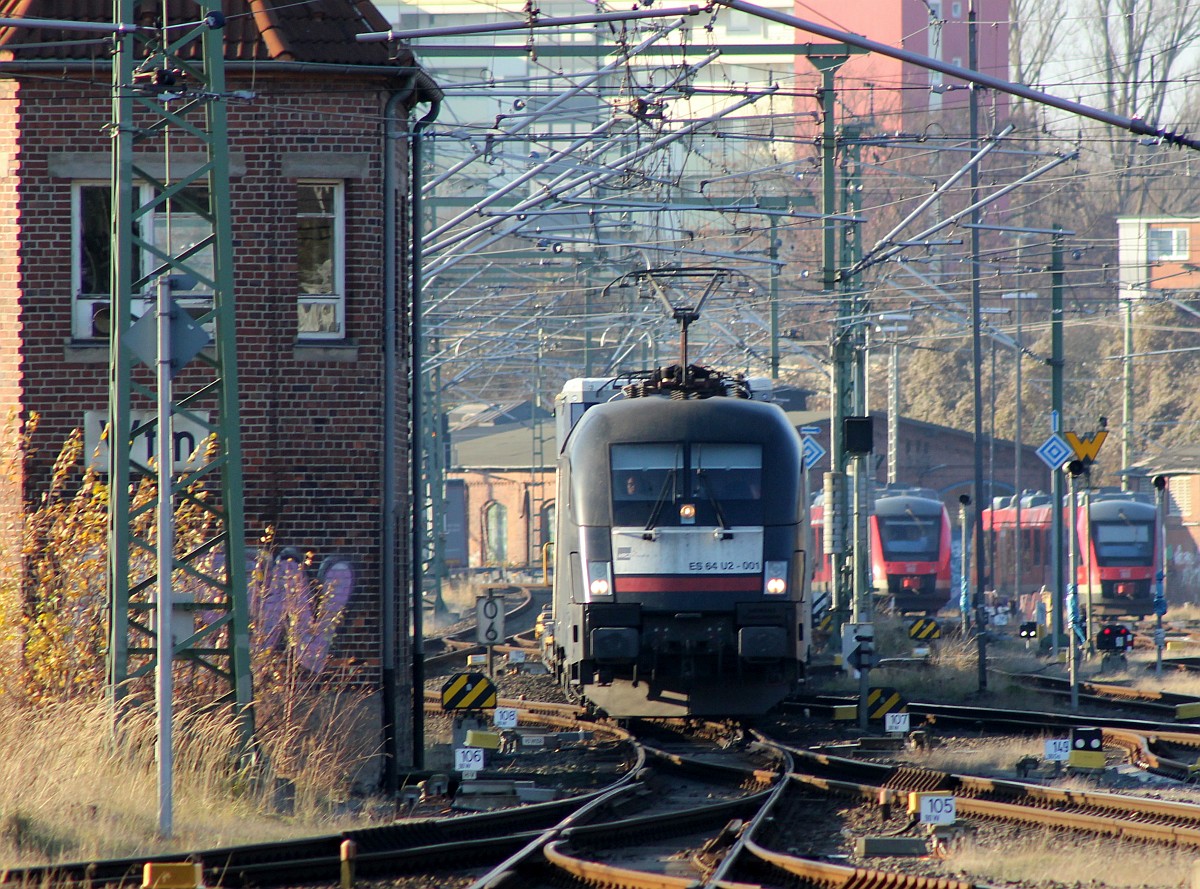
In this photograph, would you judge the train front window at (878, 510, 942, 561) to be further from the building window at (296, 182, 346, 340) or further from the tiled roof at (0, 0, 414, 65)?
the tiled roof at (0, 0, 414, 65)

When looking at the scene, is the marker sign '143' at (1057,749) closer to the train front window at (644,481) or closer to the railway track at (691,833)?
the railway track at (691,833)

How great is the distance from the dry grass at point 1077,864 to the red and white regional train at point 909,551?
1193 inches

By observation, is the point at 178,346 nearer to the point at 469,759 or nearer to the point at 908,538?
the point at 469,759

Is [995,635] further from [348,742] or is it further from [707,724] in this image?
[348,742]

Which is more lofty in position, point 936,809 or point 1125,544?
point 1125,544

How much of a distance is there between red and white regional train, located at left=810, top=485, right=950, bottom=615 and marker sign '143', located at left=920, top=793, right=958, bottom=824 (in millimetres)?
29736

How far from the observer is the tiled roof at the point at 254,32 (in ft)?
51.5

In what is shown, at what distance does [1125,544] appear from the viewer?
1556 inches

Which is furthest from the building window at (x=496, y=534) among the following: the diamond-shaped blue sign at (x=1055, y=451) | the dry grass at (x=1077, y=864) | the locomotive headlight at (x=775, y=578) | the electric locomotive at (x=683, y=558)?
the dry grass at (x=1077, y=864)

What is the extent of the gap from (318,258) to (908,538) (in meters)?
27.2

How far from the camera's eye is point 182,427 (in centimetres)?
1578

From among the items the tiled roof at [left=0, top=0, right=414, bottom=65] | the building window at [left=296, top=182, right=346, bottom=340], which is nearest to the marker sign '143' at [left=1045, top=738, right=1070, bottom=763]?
the building window at [left=296, top=182, right=346, bottom=340]

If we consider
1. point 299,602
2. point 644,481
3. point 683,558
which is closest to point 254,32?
point 299,602

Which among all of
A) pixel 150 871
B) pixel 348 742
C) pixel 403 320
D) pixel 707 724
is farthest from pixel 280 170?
pixel 150 871
